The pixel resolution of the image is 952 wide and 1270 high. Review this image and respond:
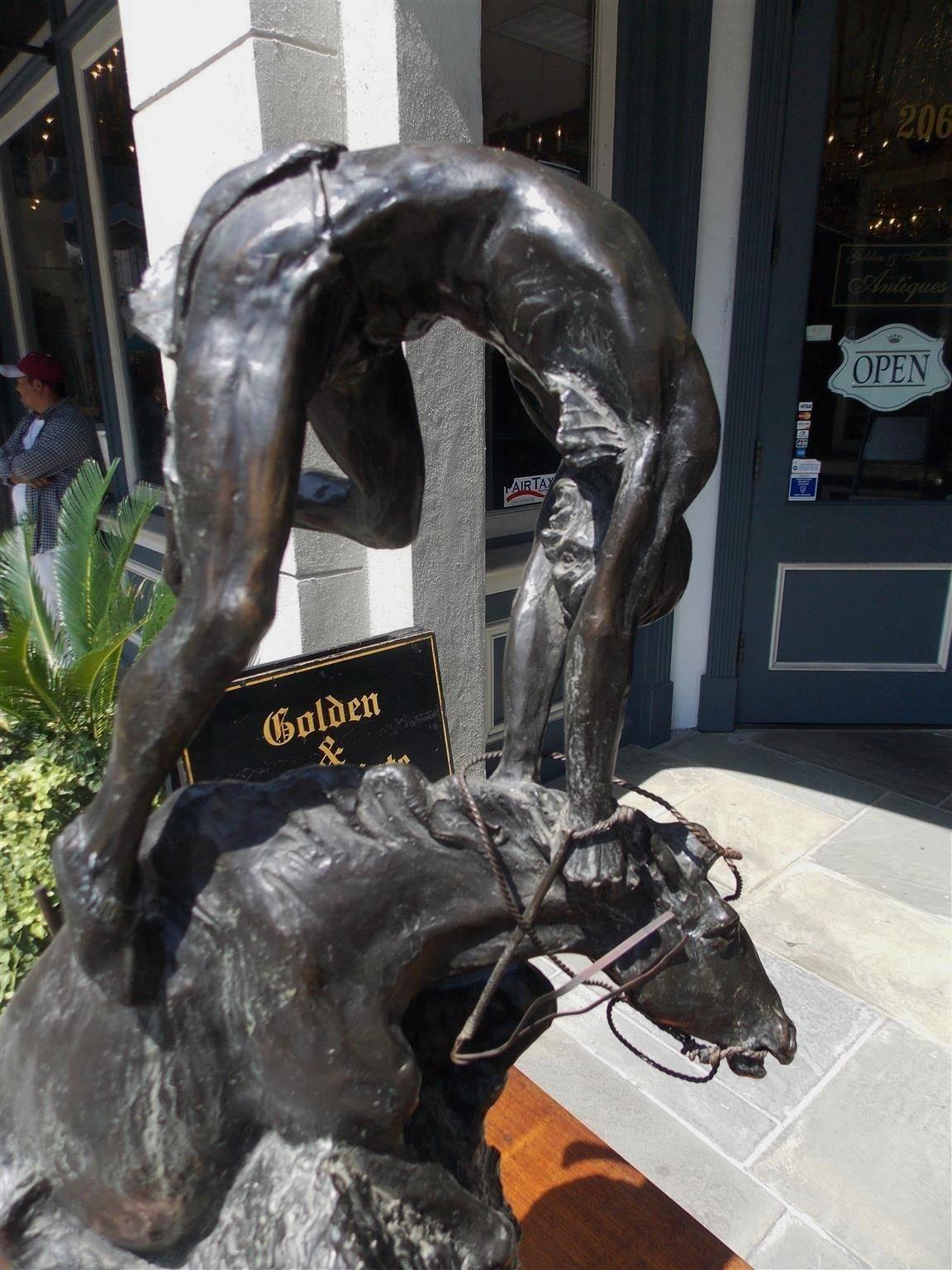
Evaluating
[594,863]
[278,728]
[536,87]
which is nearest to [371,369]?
[594,863]

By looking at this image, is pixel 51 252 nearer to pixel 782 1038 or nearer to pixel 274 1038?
pixel 274 1038

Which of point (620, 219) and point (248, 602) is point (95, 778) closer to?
point (248, 602)

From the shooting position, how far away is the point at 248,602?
45.9 inches

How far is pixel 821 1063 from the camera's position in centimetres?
287

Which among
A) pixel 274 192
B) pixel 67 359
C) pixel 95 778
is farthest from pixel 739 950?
pixel 67 359

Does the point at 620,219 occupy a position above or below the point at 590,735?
above

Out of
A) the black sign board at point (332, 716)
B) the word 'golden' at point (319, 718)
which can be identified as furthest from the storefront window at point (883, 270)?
the word 'golden' at point (319, 718)

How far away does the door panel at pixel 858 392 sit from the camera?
4371mm

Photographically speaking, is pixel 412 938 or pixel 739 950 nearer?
pixel 412 938

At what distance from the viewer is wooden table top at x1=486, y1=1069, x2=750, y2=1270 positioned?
1867 millimetres

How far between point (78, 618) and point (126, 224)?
3448mm

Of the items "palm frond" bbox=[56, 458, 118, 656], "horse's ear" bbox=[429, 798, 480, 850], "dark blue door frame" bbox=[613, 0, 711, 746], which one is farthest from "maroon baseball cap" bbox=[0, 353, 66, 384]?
"horse's ear" bbox=[429, 798, 480, 850]

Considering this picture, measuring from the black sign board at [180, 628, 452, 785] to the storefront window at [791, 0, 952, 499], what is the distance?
2860 millimetres

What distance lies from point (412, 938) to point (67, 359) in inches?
271
